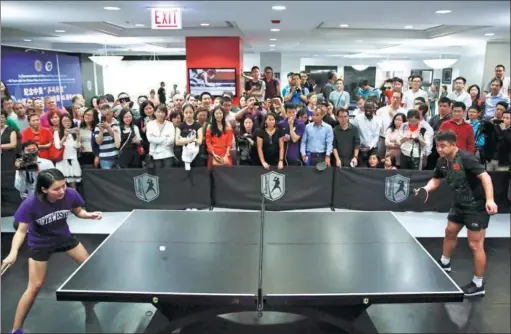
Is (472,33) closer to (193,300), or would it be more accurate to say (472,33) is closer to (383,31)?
(383,31)

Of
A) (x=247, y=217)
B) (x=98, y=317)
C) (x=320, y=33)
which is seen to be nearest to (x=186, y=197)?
(x=247, y=217)

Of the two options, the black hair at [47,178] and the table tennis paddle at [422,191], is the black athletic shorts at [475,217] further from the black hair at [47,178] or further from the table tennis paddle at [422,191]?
the black hair at [47,178]

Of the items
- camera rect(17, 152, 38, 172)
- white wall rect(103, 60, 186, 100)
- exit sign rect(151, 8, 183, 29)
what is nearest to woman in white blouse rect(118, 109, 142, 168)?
exit sign rect(151, 8, 183, 29)

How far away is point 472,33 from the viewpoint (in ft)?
23.2

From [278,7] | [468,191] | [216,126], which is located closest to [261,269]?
[468,191]

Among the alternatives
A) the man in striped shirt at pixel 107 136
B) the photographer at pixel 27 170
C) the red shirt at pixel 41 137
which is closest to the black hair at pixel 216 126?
the man in striped shirt at pixel 107 136

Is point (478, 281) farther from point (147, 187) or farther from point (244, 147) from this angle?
point (147, 187)

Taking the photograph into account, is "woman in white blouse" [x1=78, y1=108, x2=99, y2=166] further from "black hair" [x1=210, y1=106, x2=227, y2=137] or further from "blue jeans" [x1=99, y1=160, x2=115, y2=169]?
"black hair" [x1=210, y1=106, x2=227, y2=137]

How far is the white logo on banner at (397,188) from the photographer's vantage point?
4.98 meters

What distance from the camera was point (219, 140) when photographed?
5000 mm

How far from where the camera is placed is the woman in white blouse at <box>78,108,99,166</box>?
4852 mm

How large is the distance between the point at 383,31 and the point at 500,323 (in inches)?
299

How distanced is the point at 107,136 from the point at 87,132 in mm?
281

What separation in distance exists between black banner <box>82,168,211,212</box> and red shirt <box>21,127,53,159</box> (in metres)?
0.54
